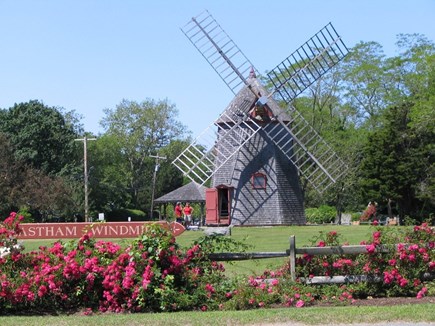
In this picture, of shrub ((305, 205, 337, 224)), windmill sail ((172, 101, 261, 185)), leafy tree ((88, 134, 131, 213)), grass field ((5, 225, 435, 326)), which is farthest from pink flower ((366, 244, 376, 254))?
leafy tree ((88, 134, 131, 213))

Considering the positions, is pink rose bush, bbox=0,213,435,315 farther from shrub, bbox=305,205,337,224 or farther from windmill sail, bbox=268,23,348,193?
shrub, bbox=305,205,337,224

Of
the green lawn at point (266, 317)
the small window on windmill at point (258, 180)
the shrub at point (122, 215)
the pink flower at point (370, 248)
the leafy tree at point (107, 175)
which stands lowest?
the green lawn at point (266, 317)

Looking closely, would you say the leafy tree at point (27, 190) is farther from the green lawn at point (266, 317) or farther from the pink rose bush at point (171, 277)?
the green lawn at point (266, 317)

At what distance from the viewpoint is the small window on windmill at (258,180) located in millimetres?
42125

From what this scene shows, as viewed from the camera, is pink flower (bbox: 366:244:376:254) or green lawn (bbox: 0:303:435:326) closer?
green lawn (bbox: 0:303:435:326)

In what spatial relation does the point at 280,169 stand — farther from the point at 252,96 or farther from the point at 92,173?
→ the point at 92,173

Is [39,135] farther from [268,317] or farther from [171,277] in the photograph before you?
[268,317]

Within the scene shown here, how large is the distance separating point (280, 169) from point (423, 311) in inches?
1251

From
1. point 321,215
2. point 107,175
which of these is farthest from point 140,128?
point 321,215

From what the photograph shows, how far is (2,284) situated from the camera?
467 inches

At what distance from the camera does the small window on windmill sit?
4212cm

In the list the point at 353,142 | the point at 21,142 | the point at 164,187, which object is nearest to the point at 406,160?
the point at 353,142

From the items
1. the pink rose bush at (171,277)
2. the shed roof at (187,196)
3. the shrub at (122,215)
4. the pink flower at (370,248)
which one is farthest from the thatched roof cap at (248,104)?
the shrub at (122,215)

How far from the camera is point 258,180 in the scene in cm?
4219
